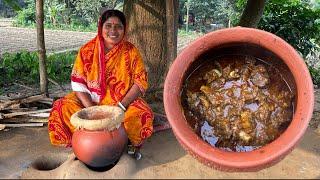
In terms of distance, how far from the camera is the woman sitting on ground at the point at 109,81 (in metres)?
3.12

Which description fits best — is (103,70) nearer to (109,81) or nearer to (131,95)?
(109,81)

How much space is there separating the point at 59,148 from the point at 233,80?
1667mm

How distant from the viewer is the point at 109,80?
3279mm

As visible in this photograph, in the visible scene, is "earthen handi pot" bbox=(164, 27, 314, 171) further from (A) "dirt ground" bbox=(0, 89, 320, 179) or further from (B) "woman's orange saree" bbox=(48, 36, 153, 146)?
(B) "woman's orange saree" bbox=(48, 36, 153, 146)

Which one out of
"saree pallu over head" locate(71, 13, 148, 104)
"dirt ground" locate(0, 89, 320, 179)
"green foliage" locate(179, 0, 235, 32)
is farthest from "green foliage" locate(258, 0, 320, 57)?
"green foliage" locate(179, 0, 235, 32)

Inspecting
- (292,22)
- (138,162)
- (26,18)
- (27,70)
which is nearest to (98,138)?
(138,162)

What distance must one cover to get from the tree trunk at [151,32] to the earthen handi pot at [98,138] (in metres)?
2.15

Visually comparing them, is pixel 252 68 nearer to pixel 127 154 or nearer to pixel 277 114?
pixel 277 114

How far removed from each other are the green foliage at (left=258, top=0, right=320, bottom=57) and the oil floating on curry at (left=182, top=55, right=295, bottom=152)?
16.5ft

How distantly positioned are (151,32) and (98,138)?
2.58m

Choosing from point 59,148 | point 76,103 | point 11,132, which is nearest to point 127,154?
point 76,103

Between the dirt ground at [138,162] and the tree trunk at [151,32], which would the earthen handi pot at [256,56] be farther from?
the tree trunk at [151,32]

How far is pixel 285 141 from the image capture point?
2334 mm

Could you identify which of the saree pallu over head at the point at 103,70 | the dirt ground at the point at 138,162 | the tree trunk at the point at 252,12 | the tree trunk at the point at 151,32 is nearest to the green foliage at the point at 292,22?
the tree trunk at the point at 252,12
